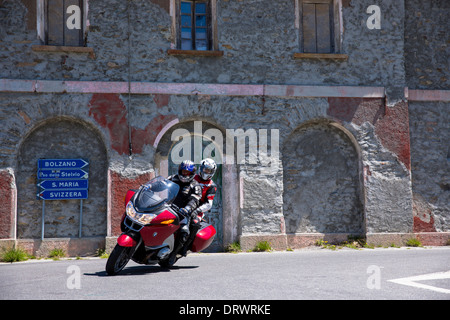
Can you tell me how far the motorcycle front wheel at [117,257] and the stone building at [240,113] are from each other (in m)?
4.39

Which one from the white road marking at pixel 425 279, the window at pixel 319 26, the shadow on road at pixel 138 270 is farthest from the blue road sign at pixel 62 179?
the white road marking at pixel 425 279

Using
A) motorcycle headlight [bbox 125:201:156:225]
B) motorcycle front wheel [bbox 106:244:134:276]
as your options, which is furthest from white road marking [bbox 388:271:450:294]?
motorcycle front wheel [bbox 106:244:134:276]

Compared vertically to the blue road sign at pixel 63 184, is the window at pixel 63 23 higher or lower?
higher

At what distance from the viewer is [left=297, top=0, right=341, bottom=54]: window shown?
1243 cm

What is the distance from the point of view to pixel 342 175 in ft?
40.5

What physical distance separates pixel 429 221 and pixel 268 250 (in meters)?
4.17

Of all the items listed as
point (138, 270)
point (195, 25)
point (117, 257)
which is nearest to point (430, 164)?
point (195, 25)

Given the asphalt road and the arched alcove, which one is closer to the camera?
the asphalt road

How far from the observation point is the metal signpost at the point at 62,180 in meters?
11.1

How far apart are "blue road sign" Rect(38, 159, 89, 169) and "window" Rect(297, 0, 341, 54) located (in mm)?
5746

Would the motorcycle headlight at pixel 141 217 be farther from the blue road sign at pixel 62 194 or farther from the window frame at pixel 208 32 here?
the window frame at pixel 208 32

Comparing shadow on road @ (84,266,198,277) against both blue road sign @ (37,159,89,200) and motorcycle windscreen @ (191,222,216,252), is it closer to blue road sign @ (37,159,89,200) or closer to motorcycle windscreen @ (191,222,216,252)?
motorcycle windscreen @ (191,222,216,252)

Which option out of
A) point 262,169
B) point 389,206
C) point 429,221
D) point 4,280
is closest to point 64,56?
point 262,169

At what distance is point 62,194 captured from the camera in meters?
11.1
